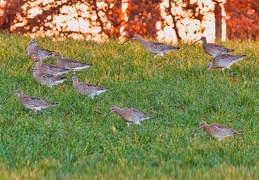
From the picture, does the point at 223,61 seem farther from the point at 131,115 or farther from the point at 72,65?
the point at 131,115

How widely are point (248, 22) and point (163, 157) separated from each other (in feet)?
63.7

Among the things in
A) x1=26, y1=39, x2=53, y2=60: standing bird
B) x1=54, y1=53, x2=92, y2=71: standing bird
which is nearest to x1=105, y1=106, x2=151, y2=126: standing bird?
x1=54, y1=53, x2=92, y2=71: standing bird

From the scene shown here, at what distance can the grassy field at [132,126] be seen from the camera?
9.37 meters

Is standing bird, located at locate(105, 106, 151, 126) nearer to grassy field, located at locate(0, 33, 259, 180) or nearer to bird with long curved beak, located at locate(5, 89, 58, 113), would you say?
→ grassy field, located at locate(0, 33, 259, 180)

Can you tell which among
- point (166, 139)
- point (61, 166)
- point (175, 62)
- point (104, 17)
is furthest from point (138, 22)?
point (61, 166)

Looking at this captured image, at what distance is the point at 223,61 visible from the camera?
16.1 metres

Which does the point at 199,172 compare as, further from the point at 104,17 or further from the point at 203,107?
the point at 104,17

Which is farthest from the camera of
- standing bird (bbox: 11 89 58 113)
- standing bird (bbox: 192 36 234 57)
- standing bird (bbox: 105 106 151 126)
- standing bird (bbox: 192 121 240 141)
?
standing bird (bbox: 192 36 234 57)

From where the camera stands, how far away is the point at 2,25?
88.4 feet

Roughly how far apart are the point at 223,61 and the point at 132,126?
458 centimetres

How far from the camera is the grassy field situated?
30.7 feet

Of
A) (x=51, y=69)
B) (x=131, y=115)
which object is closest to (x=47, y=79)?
Result: (x=51, y=69)

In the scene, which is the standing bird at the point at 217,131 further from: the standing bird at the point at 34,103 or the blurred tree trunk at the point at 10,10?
the blurred tree trunk at the point at 10,10

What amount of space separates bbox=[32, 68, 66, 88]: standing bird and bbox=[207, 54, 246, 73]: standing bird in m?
3.40
